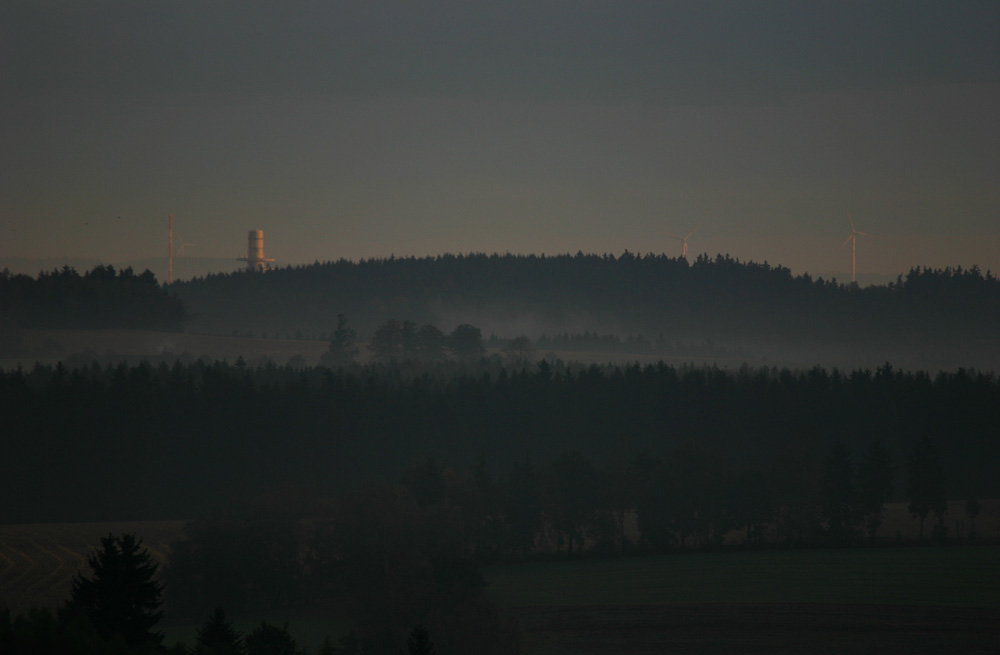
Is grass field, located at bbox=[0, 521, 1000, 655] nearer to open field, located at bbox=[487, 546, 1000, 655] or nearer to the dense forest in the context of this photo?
open field, located at bbox=[487, 546, 1000, 655]

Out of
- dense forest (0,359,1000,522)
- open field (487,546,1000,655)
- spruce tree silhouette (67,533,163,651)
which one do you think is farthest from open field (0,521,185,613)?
spruce tree silhouette (67,533,163,651)

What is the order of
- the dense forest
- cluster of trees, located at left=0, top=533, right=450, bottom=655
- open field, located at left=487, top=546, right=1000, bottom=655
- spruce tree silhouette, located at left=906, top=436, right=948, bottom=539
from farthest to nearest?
1. the dense forest
2. spruce tree silhouette, located at left=906, top=436, right=948, bottom=539
3. open field, located at left=487, top=546, right=1000, bottom=655
4. cluster of trees, located at left=0, top=533, right=450, bottom=655

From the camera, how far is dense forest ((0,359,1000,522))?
101 meters

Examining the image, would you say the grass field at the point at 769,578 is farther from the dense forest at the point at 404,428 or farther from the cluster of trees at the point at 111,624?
the cluster of trees at the point at 111,624

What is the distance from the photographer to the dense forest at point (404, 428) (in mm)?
101000

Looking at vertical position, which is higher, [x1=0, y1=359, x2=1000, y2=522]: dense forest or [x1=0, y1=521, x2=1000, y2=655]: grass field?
[x1=0, y1=359, x2=1000, y2=522]: dense forest

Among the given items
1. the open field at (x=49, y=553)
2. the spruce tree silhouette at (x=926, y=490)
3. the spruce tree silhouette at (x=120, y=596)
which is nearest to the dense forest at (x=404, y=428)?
the spruce tree silhouette at (x=926, y=490)

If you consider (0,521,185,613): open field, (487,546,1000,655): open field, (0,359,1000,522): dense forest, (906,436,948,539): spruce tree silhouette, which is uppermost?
(0,359,1000,522): dense forest

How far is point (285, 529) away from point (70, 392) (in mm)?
52984

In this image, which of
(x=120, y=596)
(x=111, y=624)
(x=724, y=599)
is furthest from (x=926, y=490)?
(x=111, y=624)

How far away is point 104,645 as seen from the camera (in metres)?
25.3

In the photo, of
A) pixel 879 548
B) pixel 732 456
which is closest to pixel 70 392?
pixel 732 456

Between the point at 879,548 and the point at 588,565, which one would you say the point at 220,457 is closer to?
the point at 588,565

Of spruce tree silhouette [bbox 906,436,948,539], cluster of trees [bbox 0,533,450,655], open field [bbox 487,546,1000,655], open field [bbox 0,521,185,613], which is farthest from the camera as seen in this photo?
spruce tree silhouette [bbox 906,436,948,539]
